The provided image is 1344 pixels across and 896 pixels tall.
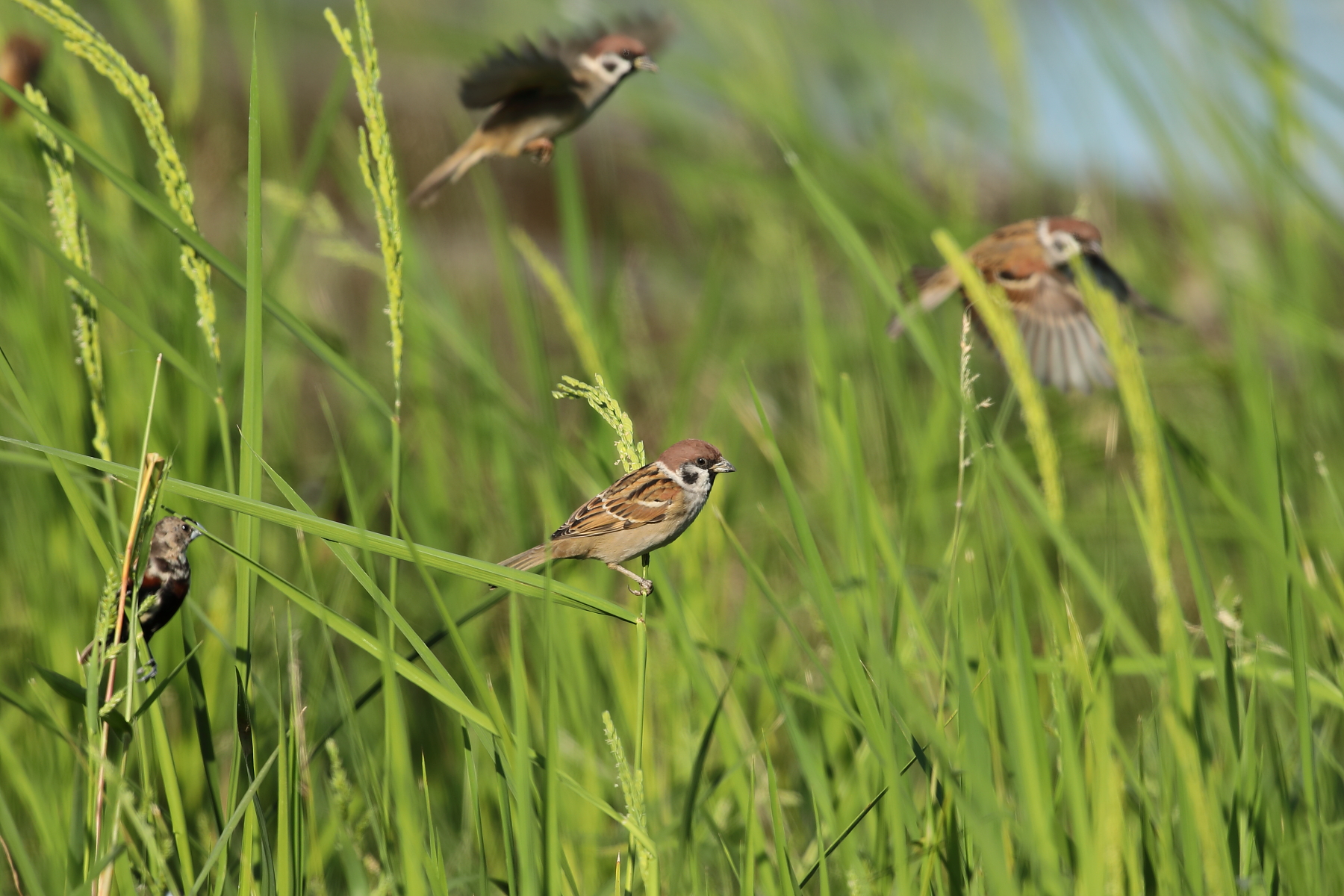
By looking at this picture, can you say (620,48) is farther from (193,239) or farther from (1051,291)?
(193,239)

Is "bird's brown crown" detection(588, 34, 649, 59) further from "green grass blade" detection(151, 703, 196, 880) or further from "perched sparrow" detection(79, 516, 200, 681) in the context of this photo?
"green grass blade" detection(151, 703, 196, 880)

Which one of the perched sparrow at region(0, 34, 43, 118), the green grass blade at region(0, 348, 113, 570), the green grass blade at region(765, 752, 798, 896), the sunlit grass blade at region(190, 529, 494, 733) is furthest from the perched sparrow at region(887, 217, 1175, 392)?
the perched sparrow at region(0, 34, 43, 118)

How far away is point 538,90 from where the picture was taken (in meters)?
2.41

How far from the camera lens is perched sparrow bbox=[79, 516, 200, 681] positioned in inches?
50.0

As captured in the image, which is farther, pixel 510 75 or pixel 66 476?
pixel 510 75

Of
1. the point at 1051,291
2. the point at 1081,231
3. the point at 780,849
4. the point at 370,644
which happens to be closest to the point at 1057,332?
the point at 1051,291

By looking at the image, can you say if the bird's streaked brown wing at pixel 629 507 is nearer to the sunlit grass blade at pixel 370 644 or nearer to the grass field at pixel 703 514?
the grass field at pixel 703 514

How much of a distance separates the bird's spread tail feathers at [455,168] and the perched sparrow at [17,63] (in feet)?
3.12

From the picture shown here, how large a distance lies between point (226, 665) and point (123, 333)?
3.64ft

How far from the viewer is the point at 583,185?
662 centimetres

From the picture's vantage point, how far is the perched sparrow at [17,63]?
252 centimetres

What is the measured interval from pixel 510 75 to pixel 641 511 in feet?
3.14

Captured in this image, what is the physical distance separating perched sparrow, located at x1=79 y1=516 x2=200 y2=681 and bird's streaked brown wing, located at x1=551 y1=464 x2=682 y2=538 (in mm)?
667

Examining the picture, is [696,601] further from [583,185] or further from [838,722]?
[583,185]
